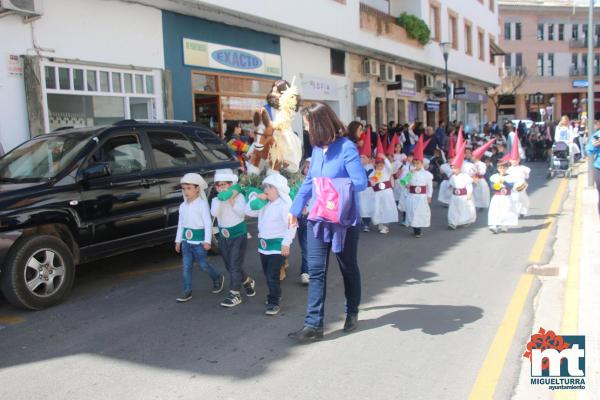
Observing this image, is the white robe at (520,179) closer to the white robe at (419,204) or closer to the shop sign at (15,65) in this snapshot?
the white robe at (419,204)

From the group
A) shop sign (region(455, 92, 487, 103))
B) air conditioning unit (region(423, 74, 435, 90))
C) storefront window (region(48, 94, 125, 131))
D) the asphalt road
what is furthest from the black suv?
shop sign (region(455, 92, 487, 103))

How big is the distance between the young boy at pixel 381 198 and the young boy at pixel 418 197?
0.95 ft

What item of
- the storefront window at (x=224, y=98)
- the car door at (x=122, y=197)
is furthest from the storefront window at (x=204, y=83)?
the car door at (x=122, y=197)

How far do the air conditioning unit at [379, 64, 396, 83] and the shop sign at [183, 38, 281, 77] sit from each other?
7088 millimetres

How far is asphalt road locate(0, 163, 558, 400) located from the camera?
152 inches

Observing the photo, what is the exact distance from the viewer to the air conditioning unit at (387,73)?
22548 mm

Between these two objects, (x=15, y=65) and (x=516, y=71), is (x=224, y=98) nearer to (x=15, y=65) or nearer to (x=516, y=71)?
(x=15, y=65)

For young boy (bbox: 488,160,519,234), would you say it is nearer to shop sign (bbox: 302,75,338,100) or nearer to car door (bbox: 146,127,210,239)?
car door (bbox: 146,127,210,239)

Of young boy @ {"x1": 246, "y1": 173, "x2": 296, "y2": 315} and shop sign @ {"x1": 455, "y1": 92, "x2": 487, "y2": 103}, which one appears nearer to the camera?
young boy @ {"x1": 246, "y1": 173, "x2": 296, "y2": 315}

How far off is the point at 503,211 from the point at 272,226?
5.36 m

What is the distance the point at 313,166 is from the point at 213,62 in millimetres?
10241

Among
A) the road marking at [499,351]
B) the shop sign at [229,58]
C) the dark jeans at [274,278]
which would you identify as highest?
the shop sign at [229,58]

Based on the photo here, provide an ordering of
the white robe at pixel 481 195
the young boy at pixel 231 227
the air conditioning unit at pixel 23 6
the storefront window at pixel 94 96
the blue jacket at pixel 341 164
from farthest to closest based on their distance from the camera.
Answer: the white robe at pixel 481 195, the storefront window at pixel 94 96, the air conditioning unit at pixel 23 6, the young boy at pixel 231 227, the blue jacket at pixel 341 164

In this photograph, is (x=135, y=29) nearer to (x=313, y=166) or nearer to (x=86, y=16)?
(x=86, y=16)
